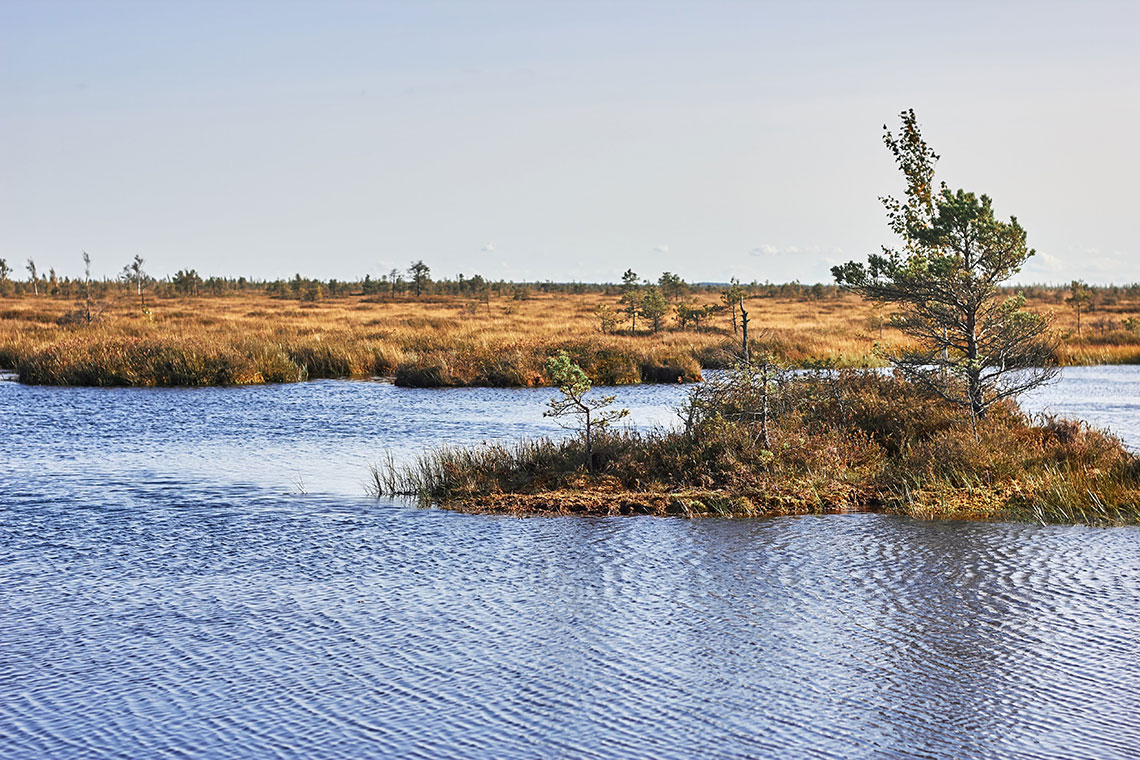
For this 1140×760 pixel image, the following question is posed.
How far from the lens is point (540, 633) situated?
343 inches

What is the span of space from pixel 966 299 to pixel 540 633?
10204mm

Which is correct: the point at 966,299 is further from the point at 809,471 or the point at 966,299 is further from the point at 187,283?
the point at 187,283

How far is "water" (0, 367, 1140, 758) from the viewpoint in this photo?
6.68m

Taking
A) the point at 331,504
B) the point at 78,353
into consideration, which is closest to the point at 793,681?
the point at 331,504

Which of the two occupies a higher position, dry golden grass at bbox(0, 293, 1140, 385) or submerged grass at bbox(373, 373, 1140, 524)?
dry golden grass at bbox(0, 293, 1140, 385)

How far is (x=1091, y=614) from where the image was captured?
29.6 ft

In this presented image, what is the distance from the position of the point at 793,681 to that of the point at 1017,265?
10.1 m

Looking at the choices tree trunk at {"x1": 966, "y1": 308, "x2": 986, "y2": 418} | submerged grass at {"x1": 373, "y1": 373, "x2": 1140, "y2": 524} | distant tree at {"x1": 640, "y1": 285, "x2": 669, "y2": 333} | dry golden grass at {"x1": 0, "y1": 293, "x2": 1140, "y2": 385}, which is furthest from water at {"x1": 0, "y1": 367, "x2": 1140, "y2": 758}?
distant tree at {"x1": 640, "y1": 285, "x2": 669, "y2": 333}

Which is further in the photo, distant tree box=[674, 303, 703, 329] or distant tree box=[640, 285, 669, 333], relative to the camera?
distant tree box=[674, 303, 703, 329]

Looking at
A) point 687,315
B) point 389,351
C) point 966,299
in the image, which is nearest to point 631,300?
point 687,315

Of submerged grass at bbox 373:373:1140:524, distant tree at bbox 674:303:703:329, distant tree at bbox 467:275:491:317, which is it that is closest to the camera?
submerged grass at bbox 373:373:1140:524

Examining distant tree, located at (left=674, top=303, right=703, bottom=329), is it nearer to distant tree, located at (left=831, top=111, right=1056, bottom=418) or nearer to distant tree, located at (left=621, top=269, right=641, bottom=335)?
distant tree, located at (left=621, top=269, right=641, bottom=335)

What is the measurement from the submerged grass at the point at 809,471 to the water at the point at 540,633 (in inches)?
23.4

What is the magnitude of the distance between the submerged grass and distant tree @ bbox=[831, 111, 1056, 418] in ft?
2.20
